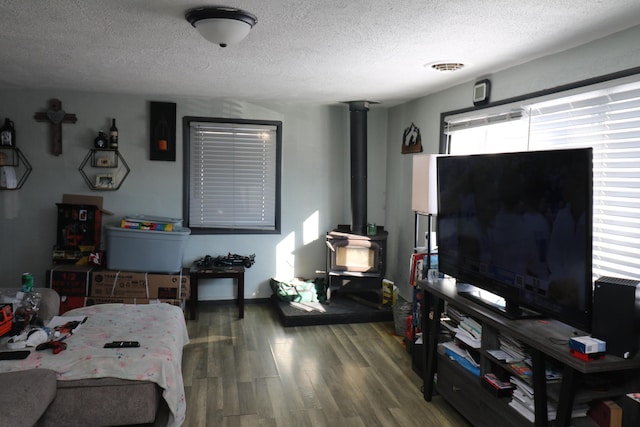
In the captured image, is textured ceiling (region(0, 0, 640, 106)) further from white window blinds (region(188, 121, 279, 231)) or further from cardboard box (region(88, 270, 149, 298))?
cardboard box (region(88, 270, 149, 298))

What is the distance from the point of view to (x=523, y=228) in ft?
7.75

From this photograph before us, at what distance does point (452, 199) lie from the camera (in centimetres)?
300

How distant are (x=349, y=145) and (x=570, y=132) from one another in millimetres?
2837

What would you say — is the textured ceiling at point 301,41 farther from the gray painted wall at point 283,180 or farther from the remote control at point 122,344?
the remote control at point 122,344

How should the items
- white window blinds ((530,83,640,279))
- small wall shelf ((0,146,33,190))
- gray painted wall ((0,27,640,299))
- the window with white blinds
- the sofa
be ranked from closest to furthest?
the sofa, white window blinds ((530,83,640,279)), small wall shelf ((0,146,33,190)), gray painted wall ((0,27,640,299)), the window with white blinds

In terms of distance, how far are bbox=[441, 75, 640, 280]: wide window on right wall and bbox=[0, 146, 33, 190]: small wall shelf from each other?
465cm

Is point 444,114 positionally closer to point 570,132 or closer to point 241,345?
point 570,132

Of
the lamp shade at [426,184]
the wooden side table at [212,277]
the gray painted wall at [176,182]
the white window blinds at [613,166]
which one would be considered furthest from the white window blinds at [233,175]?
the white window blinds at [613,166]

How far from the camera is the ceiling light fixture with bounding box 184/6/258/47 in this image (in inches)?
90.2

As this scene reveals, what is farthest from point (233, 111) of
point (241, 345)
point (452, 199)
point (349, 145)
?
point (452, 199)

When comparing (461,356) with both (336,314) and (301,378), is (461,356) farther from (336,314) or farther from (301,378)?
(336,314)

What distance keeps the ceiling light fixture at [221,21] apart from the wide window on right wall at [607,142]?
1874 mm

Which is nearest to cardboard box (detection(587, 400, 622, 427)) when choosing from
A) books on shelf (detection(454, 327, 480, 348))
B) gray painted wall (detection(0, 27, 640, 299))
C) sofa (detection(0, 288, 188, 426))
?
books on shelf (detection(454, 327, 480, 348))

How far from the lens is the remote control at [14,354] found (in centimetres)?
257
